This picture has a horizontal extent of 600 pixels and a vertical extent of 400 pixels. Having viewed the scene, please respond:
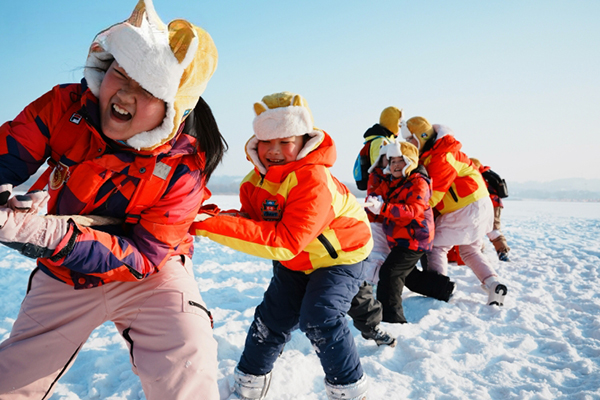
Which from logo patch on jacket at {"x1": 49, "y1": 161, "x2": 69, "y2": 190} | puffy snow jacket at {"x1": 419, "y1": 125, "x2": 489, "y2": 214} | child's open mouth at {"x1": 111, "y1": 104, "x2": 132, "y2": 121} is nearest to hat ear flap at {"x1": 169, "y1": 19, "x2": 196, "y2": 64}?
child's open mouth at {"x1": 111, "y1": 104, "x2": 132, "y2": 121}

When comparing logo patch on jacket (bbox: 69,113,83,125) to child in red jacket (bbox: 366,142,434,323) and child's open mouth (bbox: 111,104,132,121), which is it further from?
child in red jacket (bbox: 366,142,434,323)

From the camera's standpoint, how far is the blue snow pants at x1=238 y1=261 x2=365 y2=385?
214 centimetres

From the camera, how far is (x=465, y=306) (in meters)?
3.87

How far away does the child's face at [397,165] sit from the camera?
3.85m

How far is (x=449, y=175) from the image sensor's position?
13.7ft

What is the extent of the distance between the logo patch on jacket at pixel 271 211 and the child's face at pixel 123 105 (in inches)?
35.6

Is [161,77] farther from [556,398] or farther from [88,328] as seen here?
[556,398]

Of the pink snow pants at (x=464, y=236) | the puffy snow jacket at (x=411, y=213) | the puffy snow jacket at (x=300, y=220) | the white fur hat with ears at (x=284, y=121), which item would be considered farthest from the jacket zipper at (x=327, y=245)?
the pink snow pants at (x=464, y=236)

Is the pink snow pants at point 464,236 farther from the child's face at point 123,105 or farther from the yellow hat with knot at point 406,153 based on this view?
the child's face at point 123,105

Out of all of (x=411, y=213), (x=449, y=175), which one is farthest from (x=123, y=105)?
(x=449, y=175)

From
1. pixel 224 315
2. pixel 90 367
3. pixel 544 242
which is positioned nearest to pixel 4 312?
pixel 90 367

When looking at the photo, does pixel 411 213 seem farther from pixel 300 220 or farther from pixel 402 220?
pixel 300 220

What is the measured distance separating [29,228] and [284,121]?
4.60 ft

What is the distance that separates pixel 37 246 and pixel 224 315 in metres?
2.27
